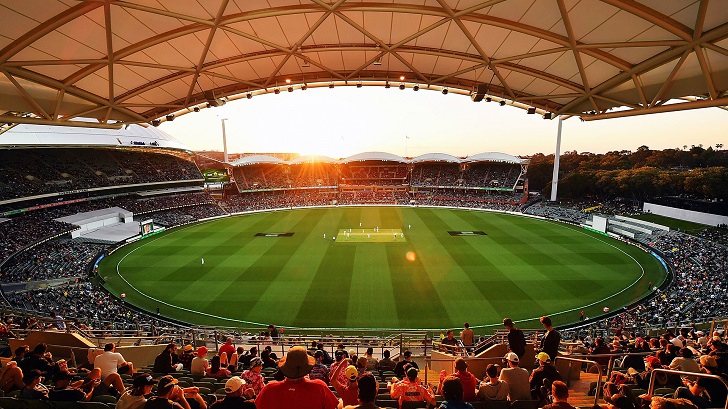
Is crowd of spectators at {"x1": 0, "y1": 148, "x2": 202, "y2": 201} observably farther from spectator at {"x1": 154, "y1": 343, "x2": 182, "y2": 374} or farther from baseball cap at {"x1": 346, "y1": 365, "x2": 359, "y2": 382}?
baseball cap at {"x1": 346, "y1": 365, "x2": 359, "y2": 382}

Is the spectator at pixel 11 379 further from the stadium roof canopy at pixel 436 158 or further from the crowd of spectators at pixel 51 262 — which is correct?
the stadium roof canopy at pixel 436 158

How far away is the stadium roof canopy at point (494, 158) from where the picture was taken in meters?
72.1

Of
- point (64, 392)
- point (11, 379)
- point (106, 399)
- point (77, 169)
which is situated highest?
point (77, 169)

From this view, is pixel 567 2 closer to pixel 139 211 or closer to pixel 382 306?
pixel 382 306

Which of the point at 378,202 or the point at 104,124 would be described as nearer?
the point at 104,124

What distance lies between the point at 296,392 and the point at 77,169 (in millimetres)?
57693

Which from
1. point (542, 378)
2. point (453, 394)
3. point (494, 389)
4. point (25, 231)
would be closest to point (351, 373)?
point (453, 394)

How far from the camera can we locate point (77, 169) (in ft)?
152

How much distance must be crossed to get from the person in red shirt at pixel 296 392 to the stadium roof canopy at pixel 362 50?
742cm

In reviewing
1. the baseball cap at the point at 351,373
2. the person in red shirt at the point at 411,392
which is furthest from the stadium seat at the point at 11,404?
the person in red shirt at the point at 411,392

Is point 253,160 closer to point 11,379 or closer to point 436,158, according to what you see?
point 436,158

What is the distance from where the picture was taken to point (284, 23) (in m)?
8.85

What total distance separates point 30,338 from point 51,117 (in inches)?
232

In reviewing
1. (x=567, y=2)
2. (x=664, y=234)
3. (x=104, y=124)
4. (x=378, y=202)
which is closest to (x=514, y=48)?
(x=567, y=2)
